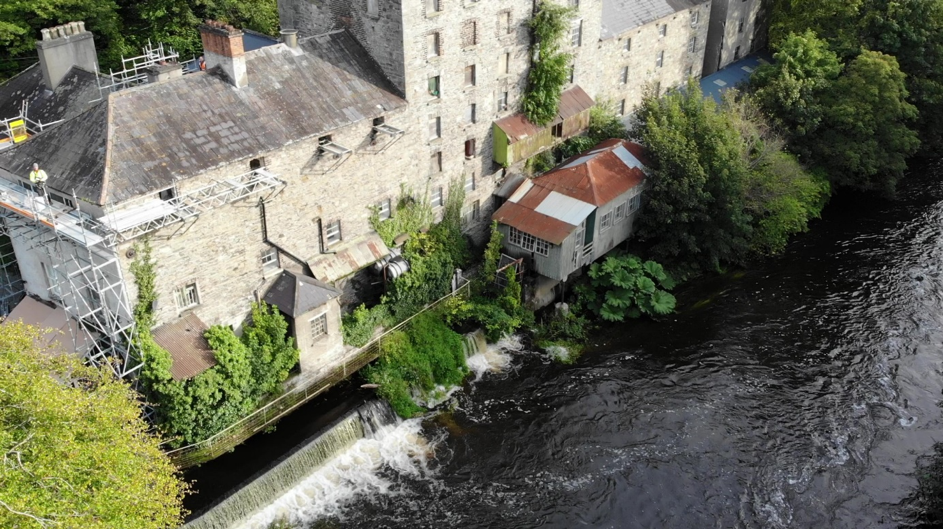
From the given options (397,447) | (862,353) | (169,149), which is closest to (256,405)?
(397,447)

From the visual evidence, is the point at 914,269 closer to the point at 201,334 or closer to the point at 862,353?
the point at 862,353

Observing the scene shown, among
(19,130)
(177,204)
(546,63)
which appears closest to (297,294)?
(177,204)

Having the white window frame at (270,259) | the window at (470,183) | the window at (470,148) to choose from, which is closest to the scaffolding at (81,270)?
the white window frame at (270,259)

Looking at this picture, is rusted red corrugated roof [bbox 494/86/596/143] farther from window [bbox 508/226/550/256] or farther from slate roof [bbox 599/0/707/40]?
window [bbox 508/226/550/256]

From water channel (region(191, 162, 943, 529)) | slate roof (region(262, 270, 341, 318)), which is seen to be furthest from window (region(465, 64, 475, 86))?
water channel (region(191, 162, 943, 529))

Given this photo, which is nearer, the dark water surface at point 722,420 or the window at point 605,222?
the dark water surface at point 722,420

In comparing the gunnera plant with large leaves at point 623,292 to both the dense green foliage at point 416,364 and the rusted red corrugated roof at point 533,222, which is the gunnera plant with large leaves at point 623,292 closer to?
the rusted red corrugated roof at point 533,222
